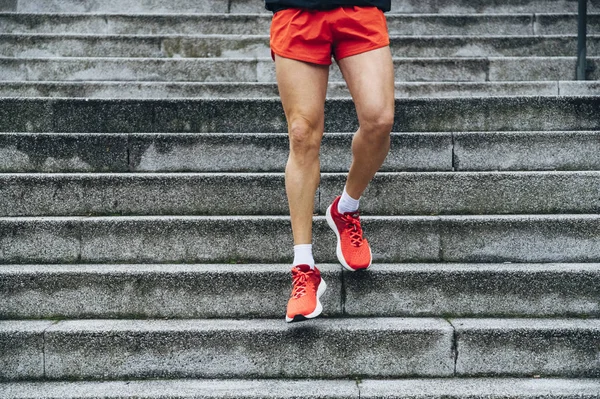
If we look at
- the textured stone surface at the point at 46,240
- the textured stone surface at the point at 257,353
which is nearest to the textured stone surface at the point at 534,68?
the textured stone surface at the point at 257,353

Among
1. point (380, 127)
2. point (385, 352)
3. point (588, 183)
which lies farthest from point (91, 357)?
Answer: point (588, 183)

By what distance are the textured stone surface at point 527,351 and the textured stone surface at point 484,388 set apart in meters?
0.05

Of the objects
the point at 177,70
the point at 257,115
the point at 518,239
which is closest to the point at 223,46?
the point at 177,70

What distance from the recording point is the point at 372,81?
2.60m

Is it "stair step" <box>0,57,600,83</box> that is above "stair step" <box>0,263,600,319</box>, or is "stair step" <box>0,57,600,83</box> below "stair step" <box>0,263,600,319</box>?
above

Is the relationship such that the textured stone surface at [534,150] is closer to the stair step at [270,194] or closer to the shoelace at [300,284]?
the stair step at [270,194]

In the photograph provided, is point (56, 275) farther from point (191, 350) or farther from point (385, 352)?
point (385, 352)

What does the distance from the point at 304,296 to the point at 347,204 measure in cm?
50

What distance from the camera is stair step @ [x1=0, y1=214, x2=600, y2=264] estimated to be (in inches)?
127

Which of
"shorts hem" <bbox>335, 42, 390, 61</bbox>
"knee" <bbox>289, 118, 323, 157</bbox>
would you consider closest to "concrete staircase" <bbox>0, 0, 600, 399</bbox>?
"knee" <bbox>289, 118, 323, 157</bbox>

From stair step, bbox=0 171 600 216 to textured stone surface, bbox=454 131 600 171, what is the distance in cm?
26

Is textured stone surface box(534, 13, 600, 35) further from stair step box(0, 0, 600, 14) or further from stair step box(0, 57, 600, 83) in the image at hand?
stair step box(0, 57, 600, 83)

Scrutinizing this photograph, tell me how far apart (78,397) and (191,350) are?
0.50m

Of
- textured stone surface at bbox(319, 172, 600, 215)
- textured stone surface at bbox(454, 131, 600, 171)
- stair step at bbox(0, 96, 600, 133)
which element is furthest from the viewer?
stair step at bbox(0, 96, 600, 133)
